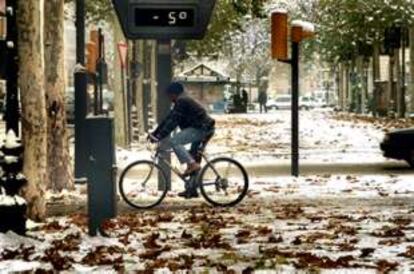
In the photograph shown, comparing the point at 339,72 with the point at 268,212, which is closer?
the point at 268,212

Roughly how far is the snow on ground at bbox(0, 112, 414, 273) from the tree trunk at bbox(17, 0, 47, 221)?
38cm

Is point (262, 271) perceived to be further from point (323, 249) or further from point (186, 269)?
point (323, 249)

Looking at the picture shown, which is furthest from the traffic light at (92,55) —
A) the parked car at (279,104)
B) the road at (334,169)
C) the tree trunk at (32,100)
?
the parked car at (279,104)

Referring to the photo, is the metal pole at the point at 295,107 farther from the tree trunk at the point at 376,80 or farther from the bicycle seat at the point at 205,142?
the tree trunk at the point at 376,80

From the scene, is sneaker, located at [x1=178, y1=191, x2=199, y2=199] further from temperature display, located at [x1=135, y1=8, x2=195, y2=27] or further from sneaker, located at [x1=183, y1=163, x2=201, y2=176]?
temperature display, located at [x1=135, y1=8, x2=195, y2=27]

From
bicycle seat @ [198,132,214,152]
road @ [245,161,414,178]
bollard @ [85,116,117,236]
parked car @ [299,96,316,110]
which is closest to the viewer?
bollard @ [85,116,117,236]

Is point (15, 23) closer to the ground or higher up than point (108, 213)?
higher up

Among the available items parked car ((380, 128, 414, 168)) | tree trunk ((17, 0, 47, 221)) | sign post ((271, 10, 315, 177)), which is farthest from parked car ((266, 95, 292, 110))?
tree trunk ((17, 0, 47, 221))

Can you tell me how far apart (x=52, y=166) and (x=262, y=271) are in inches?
347

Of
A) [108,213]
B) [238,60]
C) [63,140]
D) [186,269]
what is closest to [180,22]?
[63,140]

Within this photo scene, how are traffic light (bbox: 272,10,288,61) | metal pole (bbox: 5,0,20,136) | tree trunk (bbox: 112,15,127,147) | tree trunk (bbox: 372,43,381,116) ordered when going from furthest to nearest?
tree trunk (bbox: 372,43,381,116) → tree trunk (bbox: 112,15,127,147) → traffic light (bbox: 272,10,288,61) → metal pole (bbox: 5,0,20,136)

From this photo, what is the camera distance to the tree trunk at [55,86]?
1616 cm

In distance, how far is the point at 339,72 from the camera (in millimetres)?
93938

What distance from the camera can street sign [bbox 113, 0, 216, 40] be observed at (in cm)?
1546
